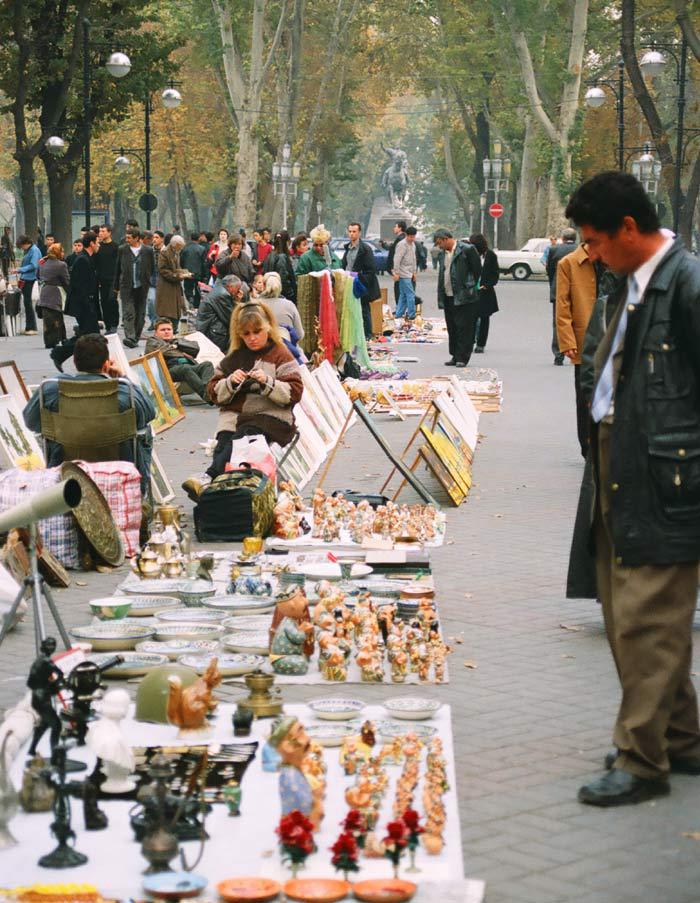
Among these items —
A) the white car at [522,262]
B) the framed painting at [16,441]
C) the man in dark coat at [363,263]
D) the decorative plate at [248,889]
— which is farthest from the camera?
the white car at [522,262]

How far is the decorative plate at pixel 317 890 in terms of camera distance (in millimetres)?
5039

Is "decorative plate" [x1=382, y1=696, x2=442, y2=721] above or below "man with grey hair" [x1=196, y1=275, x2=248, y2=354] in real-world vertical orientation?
below

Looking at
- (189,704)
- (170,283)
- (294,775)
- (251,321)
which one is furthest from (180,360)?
(294,775)

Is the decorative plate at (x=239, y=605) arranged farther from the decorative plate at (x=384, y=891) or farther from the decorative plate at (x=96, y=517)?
the decorative plate at (x=384, y=891)

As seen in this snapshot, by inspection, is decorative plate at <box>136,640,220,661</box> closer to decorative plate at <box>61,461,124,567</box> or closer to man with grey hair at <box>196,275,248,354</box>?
decorative plate at <box>61,461,124,567</box>

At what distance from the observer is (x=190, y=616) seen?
29.5 feet

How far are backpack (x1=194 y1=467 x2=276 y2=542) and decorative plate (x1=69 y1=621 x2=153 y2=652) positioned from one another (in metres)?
2.88

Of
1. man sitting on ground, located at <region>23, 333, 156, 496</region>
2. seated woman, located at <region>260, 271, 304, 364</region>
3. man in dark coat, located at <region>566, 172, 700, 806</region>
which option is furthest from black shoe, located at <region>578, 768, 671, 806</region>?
seated woman, located at <region>260, 271, 304, 364</region>

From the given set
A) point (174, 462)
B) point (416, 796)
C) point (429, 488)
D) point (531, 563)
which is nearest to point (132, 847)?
point (416, 796)

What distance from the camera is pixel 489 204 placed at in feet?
238

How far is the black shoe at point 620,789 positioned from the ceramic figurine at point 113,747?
5.04ft

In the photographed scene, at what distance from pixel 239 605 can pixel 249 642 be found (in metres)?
0.86

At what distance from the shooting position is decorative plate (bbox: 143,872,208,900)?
502 centimetres

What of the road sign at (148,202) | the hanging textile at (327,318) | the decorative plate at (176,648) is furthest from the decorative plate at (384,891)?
the road sign at (148,202)
